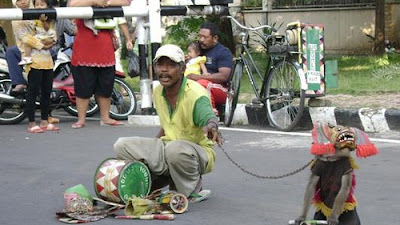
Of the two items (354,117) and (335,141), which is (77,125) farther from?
(335,141)

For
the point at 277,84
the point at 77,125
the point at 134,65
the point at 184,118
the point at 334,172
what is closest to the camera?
the point at 334,172

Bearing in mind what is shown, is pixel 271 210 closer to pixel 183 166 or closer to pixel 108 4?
pixel 183 166

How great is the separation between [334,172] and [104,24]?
6151 millimetres

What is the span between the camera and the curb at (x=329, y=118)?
962cm

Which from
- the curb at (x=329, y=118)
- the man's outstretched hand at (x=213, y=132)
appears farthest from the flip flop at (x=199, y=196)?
the curb at (x=329, y=118)

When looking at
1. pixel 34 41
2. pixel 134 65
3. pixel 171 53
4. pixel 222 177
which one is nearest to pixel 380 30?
pixel 134 65

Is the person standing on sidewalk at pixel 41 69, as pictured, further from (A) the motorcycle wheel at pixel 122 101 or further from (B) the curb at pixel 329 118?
(A) the motorcycle wheel at pixel 122 101

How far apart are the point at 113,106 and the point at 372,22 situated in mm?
12305

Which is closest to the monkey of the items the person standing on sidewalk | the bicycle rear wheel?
the bicycle rear wheel

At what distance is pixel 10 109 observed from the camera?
464 inches

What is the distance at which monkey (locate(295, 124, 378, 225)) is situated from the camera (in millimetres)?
4965

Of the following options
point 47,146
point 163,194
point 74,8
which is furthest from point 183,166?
point 74,8

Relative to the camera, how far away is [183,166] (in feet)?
20.5

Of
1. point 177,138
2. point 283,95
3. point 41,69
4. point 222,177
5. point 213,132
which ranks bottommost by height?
point 222,177
